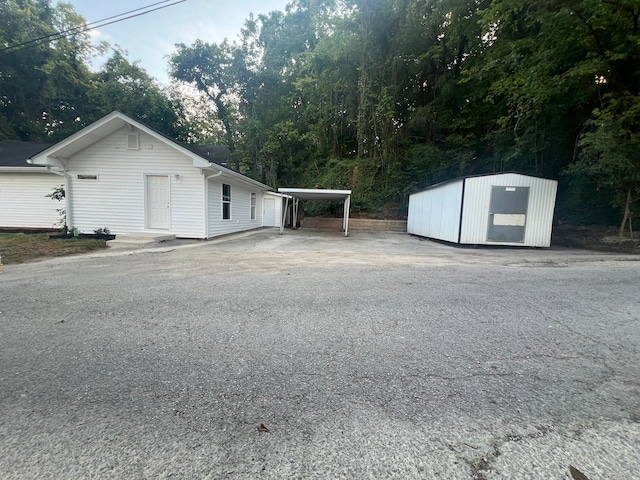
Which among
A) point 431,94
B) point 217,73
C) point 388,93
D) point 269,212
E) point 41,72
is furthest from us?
point 217,73

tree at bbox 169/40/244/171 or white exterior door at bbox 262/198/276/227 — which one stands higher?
tree at bbox 169/40/244/171

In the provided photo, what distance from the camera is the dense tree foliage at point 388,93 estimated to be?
Answer: 9055 millimetres

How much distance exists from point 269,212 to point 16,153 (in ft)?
37.4

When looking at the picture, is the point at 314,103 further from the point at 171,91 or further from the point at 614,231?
the point at 614,231

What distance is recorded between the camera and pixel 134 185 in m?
9.37

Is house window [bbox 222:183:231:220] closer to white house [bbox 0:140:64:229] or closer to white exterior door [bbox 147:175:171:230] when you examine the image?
white exterior door [bbox 147:175:171:230]

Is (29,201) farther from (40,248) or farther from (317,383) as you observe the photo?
(317,383)

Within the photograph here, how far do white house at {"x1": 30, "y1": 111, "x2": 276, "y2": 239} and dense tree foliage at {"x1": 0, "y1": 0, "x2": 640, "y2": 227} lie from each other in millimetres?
10677

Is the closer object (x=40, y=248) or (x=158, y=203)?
(x=40, y=248)

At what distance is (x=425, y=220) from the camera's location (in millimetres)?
12570

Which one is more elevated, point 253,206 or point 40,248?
point 253,206

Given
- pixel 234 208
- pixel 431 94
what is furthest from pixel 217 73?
pixel 234 208

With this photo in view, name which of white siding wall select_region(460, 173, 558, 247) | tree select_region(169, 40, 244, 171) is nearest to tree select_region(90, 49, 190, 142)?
tree select_region(169, 40, 244, 171)

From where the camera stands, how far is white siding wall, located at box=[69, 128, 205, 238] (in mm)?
9227
